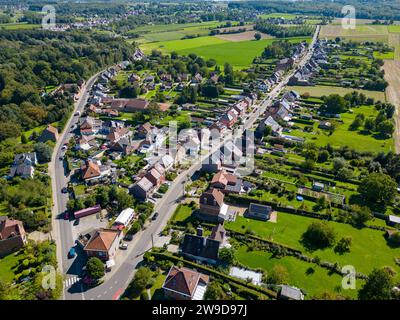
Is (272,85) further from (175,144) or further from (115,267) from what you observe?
(115,267)

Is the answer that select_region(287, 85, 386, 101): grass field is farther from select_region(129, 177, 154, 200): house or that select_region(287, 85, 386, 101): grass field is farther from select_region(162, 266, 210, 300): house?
select_region(162, 266, 210, 300): house

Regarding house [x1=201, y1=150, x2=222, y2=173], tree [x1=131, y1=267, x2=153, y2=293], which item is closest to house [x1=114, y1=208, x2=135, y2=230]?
tree [x1=131, y1=267, x2=153, y2=293]

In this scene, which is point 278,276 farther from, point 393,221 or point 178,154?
point 178,154

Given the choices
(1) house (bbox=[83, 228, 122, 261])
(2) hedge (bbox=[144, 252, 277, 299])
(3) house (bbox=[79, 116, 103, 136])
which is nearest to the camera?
(2) hedge (bbox=[144, 252, 277, 299])

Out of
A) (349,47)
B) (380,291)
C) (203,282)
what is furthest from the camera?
(349,47)

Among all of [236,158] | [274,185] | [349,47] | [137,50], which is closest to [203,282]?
[274,185]

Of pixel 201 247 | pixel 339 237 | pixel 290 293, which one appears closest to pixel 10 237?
pixel 201 247
